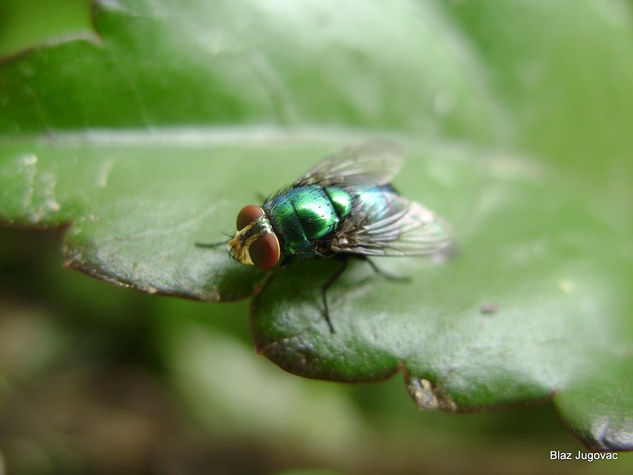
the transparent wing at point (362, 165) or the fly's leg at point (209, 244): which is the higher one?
the transparent wing at point (362, 165)

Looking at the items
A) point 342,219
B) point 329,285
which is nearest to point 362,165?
point 342,219

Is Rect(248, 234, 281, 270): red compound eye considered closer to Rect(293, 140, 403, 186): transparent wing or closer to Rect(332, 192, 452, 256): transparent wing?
Rect(332, 192, 452, 256): transparent wing

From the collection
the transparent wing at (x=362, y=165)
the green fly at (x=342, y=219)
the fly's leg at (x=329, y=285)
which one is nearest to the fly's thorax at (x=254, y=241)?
the green fly at (x=342, y=219)

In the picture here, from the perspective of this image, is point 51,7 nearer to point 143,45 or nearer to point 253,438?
point 143,45

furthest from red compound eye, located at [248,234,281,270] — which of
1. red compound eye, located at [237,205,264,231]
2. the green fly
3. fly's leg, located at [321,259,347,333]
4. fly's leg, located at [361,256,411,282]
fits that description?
fly's leg, located at [361,256,411,282]

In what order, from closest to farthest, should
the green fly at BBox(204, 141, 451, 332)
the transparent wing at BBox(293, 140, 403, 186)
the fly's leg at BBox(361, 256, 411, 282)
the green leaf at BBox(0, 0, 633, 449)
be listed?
the green leaf at BBox(0, 0, 633, 449), the green fly at BBox(204, 141, 451, 332), the fly's leg at BBox(361, 256, 411, 282), the transparent wing at BBox(293, 140, 403, 186)

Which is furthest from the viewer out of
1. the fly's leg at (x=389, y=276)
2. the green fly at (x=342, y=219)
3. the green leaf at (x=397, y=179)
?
the fly's leg at (x=389, y=276)

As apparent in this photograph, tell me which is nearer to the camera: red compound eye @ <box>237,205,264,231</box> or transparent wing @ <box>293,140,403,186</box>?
red compound eye @ <box>237,205,264,231</box>

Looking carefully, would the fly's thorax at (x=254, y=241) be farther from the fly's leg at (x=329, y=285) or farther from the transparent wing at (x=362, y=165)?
the transparent wing at (x=362, y=165)
